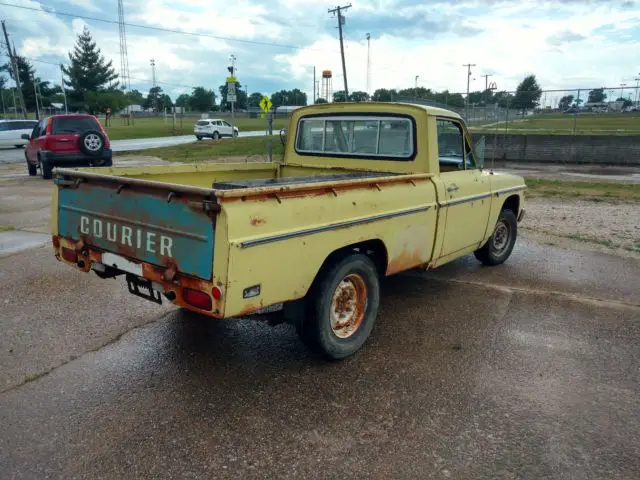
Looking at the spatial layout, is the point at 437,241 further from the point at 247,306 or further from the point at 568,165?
the point at 568,165

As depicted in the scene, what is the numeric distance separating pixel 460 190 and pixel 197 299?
9.51ft

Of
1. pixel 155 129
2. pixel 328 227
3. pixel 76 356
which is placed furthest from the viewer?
pixel 155 129

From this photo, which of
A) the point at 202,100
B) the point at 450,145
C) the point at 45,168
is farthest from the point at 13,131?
the point at 202,100

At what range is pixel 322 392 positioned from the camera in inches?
134

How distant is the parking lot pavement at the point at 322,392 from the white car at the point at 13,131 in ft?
80.3

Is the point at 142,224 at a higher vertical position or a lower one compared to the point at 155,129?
lower

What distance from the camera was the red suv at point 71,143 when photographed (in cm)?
1334

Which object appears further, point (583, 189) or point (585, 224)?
point (583, 189)

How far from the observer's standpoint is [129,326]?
440cm

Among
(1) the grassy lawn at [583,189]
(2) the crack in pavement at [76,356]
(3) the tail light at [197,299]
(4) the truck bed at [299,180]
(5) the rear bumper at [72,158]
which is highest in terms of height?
(4) the truck bed at [299,180]

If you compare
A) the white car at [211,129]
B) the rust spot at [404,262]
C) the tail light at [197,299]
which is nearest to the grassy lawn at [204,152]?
the white car at [211,129]

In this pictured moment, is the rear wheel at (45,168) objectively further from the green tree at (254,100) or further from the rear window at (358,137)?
the green tree at (254,100)

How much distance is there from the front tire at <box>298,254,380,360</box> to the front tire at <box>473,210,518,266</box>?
8.53 feet

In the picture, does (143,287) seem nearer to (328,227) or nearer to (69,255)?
(69,255)
